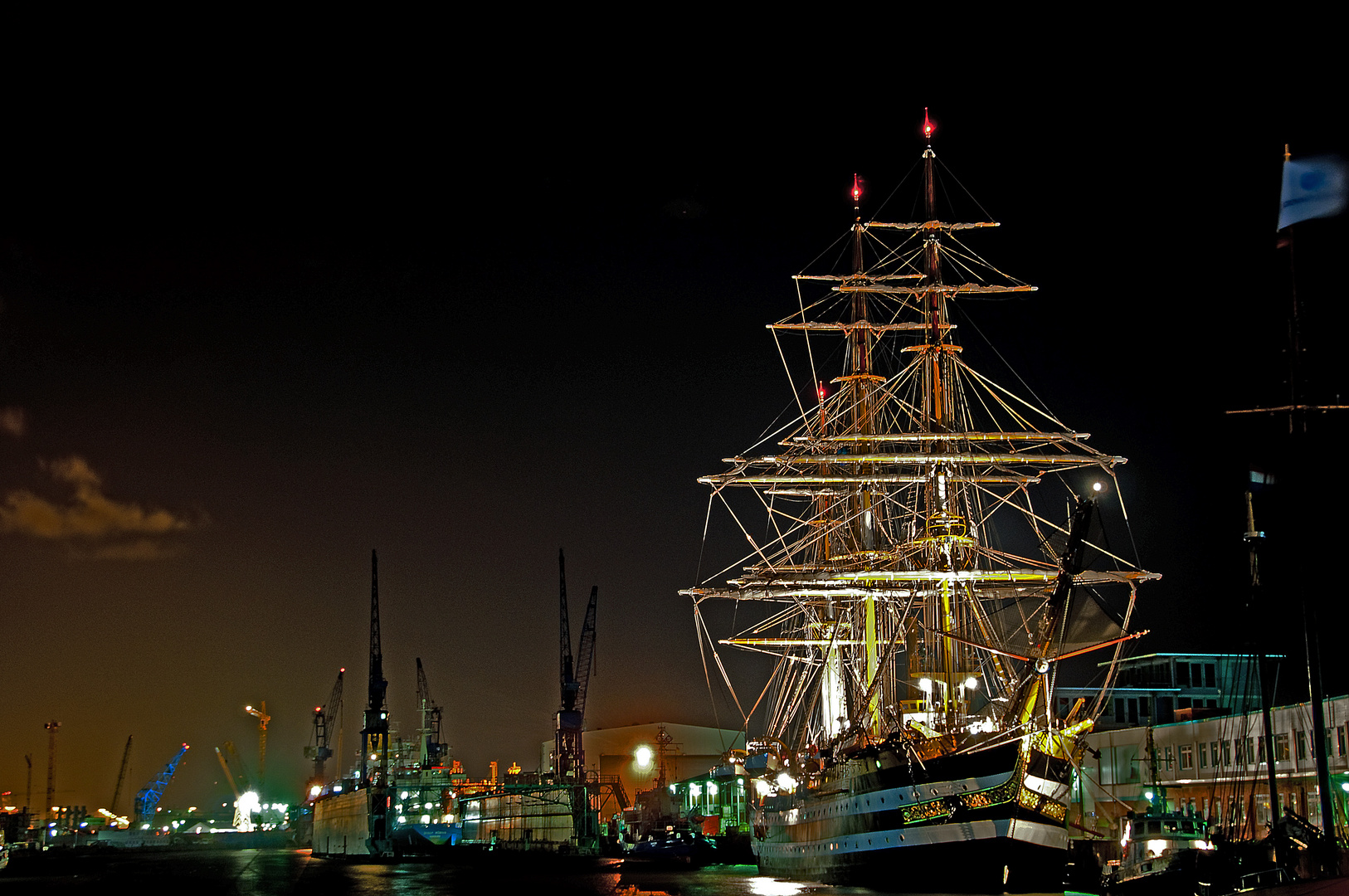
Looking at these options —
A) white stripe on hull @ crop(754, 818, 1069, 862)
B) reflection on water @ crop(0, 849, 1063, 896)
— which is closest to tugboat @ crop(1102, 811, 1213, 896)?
white stripe on hull @ crop(754, 818, 1069, 862)

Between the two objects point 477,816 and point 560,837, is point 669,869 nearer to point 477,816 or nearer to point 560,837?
point 560,837

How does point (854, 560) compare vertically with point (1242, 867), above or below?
above

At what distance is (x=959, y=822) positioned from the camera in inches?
1813

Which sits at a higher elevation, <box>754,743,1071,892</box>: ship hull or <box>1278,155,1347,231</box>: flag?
<box>1278,155,1347,231</box>: flag

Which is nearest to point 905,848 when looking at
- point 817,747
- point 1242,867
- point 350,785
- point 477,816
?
point 1242,867

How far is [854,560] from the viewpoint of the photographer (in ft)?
237

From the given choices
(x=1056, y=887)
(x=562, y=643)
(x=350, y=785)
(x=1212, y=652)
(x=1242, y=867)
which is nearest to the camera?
(x=1242, y=867)

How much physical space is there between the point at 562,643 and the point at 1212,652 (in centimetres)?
7801

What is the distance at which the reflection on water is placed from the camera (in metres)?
67.1

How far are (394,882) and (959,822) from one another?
52641 mm

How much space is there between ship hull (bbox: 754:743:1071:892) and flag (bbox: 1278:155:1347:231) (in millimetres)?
20232

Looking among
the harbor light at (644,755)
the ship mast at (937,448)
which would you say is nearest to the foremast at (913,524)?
the ship mast at (937,448)

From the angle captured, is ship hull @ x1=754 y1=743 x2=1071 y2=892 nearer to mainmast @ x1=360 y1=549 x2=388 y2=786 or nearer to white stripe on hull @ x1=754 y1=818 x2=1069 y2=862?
white stripe on hull @ x1=754 y1=818 x2=1069 y2=862

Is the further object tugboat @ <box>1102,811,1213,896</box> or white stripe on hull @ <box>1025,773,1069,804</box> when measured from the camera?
white stripe on hull @ <box>1025,773,1069,804</box>
